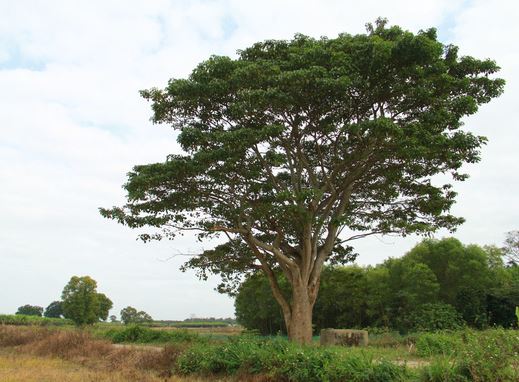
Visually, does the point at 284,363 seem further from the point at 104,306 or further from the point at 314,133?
the point at 104,306

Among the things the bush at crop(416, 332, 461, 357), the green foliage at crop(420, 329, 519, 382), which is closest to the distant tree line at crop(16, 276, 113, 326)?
the bush at crop(416, 332, 461, 357)

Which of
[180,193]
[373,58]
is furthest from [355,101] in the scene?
[180,193]

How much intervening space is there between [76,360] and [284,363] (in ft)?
30.1

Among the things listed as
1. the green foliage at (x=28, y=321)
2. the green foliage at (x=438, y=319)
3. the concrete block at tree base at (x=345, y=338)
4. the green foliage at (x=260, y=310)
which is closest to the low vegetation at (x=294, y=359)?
the concrete block at tree base at (x=345, y=338)

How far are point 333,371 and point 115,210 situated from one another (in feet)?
28.4

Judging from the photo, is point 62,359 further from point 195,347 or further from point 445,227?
point 445,227

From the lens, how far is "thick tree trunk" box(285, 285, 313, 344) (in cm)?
1590

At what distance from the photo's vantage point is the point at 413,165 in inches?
606

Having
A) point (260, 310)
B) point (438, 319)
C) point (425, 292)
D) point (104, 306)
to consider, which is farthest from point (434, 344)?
point (104, 306)

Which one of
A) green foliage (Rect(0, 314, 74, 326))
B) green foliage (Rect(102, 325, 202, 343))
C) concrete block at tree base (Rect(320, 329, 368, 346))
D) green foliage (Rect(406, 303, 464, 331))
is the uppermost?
green foliage (Rect(0, 314, 74, 326))

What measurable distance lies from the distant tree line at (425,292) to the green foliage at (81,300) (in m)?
25.2

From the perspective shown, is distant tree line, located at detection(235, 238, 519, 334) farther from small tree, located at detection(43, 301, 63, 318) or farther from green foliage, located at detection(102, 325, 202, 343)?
small tree, located at detection(43, 301, 63, 318)

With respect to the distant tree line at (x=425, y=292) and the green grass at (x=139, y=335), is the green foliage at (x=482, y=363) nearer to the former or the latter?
the distant tree line at (x=425, y=292)

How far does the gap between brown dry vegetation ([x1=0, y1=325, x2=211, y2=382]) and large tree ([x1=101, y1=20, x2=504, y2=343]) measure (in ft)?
13.3
